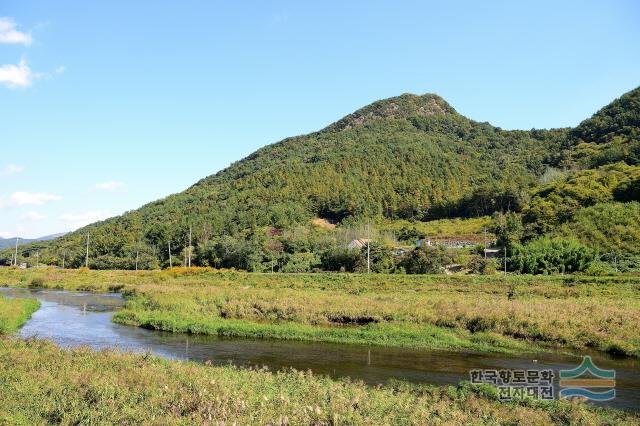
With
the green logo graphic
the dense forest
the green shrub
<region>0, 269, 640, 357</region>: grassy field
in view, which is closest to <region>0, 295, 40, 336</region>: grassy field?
<region>0, 269, 640, 357</region>: grassy field

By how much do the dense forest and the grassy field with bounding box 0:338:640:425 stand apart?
4834cm

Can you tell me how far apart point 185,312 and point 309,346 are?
13.0 m

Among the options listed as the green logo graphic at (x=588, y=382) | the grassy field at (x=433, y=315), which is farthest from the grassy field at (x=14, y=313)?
the green logo graphic at (x=588, y=382)

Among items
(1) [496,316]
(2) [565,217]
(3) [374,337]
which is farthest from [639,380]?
(2) [565,217]

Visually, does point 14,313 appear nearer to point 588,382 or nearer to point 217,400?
point 217,400

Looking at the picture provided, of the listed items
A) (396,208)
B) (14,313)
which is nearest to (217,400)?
(14,313)

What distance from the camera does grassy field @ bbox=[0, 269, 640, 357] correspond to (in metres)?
26.6

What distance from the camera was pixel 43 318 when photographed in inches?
1398

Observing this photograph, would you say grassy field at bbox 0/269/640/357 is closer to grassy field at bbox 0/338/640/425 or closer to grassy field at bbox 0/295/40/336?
grassy field at bbox 0/295/40/336

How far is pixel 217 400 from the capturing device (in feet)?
40.0

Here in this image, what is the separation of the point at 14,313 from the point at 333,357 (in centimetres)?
2415

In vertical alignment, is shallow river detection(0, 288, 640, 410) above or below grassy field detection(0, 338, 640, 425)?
below

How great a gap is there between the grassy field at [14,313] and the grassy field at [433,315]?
248 inches

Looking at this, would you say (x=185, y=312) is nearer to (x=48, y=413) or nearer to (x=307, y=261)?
(x=48, y=413)
